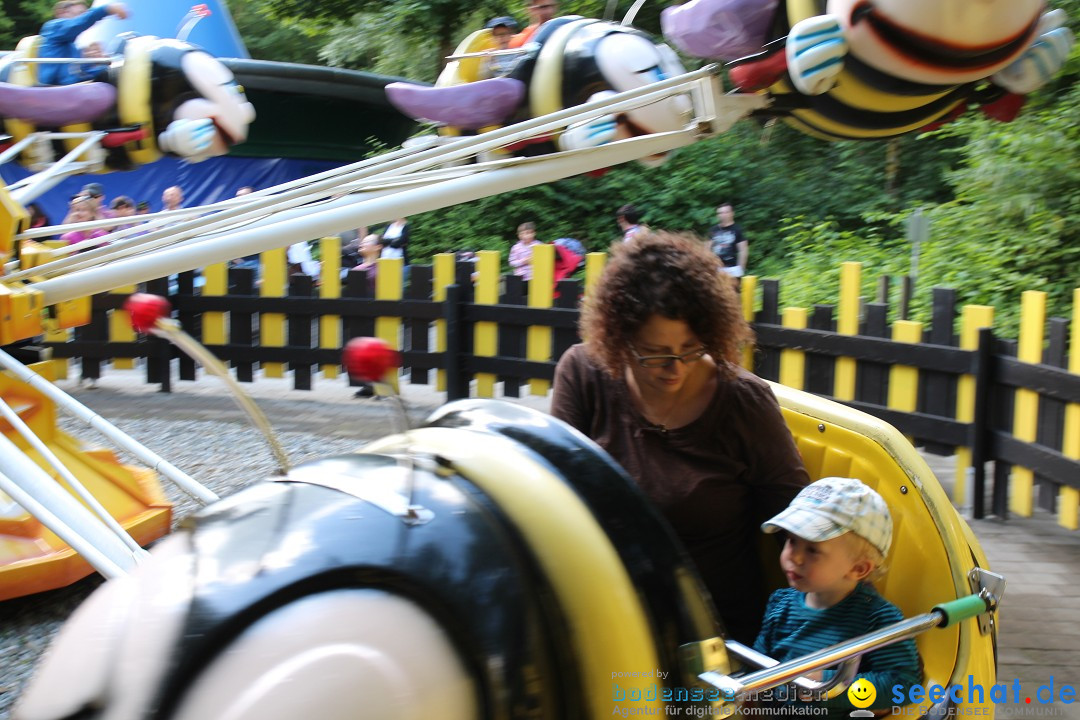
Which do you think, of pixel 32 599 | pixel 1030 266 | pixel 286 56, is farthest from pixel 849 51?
pixel 286 56

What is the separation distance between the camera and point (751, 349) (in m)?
5.00

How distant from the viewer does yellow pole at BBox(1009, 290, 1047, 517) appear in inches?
154

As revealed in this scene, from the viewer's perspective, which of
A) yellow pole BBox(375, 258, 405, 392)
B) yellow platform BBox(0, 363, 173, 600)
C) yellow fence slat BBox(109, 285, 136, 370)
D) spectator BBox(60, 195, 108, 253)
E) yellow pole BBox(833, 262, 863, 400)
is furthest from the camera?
spectator BBox(60, 195, 108, 253)

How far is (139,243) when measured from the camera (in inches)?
118

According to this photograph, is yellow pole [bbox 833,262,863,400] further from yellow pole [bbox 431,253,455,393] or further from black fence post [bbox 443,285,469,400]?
yellow pole [bbox 431,253,455,393]

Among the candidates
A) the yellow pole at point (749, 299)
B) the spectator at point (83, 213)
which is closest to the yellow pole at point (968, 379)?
the yellow pole at point (749, 299)

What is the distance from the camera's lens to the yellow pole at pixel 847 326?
15.1 feet

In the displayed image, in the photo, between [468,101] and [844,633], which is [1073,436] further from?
[468,101]

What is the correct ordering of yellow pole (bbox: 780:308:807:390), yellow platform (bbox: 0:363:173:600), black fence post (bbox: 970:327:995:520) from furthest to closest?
yellow pole (bbox: 780:308:807:390)
black fence post (bbox: 970:327:995:520)
yellow platform (bbox: 0:363:173:600)

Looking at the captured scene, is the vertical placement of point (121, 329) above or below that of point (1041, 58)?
below

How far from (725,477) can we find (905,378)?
9.36 feet

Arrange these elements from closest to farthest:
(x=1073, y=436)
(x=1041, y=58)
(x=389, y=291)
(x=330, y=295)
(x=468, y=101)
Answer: (x=1041, y=58) → (x=1073, y=436) → (x=468, y=101) → (x=389, y=291) → (x=330, y=295)

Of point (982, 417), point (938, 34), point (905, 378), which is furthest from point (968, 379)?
point (938, 34)

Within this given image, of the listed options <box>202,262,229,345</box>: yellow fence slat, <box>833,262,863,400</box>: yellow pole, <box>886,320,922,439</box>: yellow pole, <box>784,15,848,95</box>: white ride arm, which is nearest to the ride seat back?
<box>784,15,848,95</box>: white ride arm
